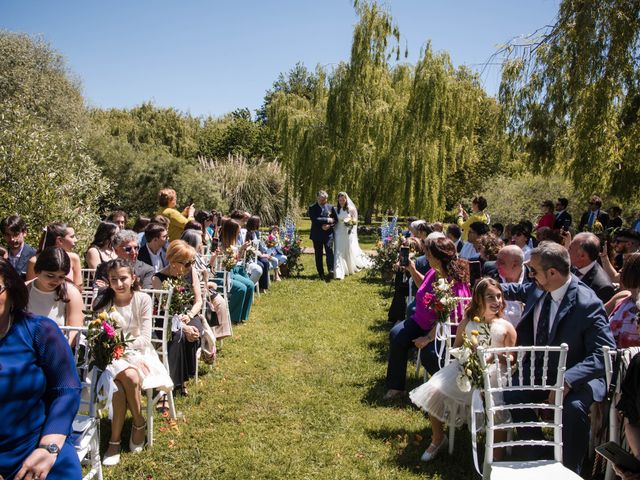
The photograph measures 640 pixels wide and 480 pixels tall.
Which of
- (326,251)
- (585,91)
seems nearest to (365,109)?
(326,251)

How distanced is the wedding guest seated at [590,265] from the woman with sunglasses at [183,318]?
12.9 feet

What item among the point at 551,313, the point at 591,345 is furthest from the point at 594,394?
the point at 551,313

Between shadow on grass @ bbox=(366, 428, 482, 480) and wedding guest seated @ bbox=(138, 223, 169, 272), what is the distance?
325 centimetres

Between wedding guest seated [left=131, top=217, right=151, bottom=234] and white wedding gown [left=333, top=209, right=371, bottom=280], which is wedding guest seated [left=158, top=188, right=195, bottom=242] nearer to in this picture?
wedding guest seated [left=131, top=217, right=151, bottom=234]

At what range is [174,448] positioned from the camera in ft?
14.7

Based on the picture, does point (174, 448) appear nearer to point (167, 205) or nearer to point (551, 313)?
point (551, 313)

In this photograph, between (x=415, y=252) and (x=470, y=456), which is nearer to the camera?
(x=470, y=456)

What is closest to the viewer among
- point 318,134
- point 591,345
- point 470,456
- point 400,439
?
point 591,345

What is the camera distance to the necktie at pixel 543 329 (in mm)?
3908

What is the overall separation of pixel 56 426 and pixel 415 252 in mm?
6808

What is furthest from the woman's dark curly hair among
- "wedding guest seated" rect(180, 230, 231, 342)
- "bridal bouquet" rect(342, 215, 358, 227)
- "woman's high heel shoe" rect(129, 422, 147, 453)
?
"bridal bouquet" rect(342, 215, 358, 227)

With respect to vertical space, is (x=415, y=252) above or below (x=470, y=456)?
above

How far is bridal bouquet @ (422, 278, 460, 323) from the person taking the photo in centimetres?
488

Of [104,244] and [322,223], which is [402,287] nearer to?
[104,244]
